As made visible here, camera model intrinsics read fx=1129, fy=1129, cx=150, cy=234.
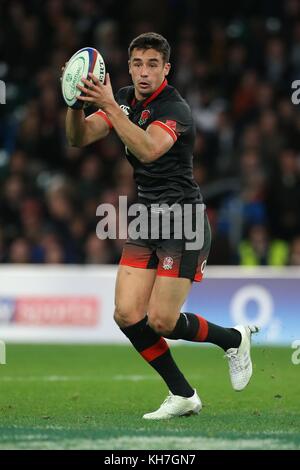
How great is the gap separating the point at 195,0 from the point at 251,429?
34.2 ft

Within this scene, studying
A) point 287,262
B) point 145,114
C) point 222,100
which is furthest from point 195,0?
point 145,114

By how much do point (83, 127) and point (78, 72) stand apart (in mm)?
432

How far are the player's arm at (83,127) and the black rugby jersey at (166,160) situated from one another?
18cm

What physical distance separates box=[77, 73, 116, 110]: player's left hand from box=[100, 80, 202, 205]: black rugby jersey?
1.42ft

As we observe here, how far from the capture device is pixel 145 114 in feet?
22.5

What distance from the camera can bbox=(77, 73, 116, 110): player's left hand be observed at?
21.1 feet

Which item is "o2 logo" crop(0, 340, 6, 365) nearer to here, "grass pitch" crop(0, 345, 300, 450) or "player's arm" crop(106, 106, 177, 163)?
"grass pitch" crop(0, 345, 300, 450)

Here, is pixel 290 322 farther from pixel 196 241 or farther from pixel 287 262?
pixel 196 241

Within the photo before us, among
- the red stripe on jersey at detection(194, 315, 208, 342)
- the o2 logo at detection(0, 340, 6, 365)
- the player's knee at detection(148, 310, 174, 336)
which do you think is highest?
the player's knee at detection(148, 310, 174, 336)

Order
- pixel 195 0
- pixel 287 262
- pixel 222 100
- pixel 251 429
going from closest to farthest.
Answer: pixel 251 429 → pixel 287 262 → pixel 222 100 → pixel 195 0

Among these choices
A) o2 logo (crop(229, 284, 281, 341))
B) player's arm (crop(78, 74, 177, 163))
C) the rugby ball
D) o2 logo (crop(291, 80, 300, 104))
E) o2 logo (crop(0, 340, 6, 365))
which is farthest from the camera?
o2 logo (crop(291, 80, 300, 104))

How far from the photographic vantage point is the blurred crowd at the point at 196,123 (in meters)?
13.0

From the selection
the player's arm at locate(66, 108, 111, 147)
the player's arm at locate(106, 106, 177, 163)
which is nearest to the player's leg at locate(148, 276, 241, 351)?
the player's arm at locate(106, 106, 177, 163)

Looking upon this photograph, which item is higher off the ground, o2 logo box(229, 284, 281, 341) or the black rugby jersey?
the black rugby jersey
